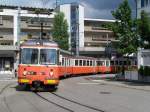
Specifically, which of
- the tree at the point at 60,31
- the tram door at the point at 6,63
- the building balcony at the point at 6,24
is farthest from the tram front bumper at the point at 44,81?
the building balcony at the point at 6,24

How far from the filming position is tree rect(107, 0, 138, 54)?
4942cm

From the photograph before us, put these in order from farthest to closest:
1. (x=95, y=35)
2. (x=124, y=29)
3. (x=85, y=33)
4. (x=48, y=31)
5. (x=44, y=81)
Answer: (x=95, y=35) → (x=85, y=33) → (x=48, y=31) → (x=124, y=29) → (x=44, y=81)

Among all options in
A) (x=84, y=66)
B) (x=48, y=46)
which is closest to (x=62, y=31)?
(x=84, y=66)

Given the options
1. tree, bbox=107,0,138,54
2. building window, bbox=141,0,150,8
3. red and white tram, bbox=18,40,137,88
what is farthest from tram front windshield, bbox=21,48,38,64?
building window, bbox=141,0,150,8

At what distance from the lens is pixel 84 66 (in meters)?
60.6

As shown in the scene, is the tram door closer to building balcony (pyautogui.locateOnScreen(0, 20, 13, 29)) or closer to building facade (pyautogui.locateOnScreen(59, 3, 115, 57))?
building balcony (pyautogui.locateOnScreen(0, 20, 13, 29))

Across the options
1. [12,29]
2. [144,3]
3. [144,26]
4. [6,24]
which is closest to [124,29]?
[144,26]

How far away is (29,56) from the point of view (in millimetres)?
26094

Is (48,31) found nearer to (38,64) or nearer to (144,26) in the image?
(144,26)

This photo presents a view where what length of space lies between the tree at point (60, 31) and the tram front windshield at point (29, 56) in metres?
54.1

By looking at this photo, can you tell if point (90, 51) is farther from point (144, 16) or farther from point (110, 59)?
point (144, 16)

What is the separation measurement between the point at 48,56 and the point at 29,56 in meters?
1.10

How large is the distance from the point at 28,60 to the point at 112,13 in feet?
87.0

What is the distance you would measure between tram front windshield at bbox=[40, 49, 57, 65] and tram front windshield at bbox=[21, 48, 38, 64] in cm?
35
